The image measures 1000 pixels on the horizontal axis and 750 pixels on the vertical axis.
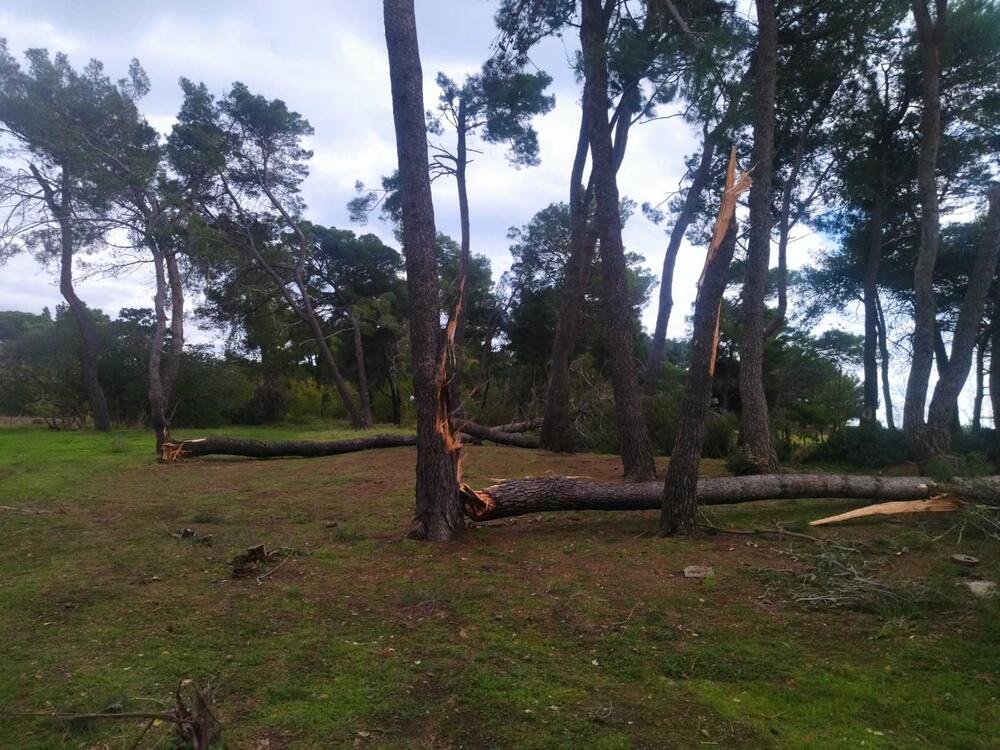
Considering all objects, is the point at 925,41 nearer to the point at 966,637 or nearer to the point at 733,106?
the point at 733,106

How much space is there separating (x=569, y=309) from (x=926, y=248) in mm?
6111

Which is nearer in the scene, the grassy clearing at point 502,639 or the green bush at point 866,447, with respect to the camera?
the grassy clearing at point 502,639

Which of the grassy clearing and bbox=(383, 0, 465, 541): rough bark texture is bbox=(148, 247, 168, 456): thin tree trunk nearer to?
the grassy clearing

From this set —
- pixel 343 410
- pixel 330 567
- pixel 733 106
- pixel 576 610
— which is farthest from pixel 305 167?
pixel 576 610

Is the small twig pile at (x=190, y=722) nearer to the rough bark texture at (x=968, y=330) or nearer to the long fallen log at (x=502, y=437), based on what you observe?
the rough bark texture at (x=968, y=330)

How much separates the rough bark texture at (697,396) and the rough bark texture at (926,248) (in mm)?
5320

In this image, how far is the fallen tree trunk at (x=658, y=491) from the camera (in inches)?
280

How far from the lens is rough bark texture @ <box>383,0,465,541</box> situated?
659cm

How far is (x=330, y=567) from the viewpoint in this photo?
581cm

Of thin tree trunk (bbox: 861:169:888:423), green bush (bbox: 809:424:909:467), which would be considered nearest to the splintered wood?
green bush (bbox: 809:424:909:467)

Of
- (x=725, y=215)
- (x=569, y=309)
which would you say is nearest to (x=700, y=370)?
(x=725, y=215)

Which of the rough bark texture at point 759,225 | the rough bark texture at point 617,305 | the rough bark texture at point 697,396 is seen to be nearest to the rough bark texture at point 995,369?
the rough bark texture at point 759,225

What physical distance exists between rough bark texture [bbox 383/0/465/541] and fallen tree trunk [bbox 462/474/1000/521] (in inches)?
18.9

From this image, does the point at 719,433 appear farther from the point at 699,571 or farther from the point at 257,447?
→ the point at 257,447
